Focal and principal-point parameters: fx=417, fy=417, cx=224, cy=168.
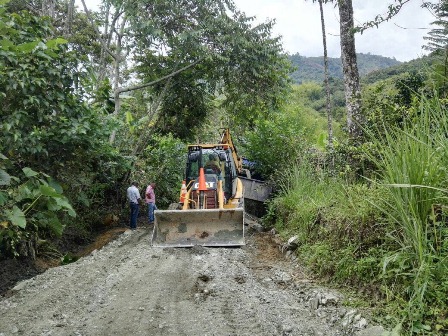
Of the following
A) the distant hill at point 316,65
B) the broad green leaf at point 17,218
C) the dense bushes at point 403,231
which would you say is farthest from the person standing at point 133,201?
the distant hill at point 316,65

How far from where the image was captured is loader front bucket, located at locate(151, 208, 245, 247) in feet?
28.0

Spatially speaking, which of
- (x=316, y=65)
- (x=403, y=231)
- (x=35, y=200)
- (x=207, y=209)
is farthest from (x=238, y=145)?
(x=316, y=65)

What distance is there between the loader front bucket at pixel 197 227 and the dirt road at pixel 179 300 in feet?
2.31

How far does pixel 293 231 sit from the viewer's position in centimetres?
837

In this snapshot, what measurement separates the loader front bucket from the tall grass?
15.4 ft

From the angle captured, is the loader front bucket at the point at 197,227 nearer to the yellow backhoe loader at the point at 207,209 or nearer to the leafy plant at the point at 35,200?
the yellow backhoe loader at the point at 207,209

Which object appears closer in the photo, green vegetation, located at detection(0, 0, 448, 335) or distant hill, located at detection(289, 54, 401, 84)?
green vegetation, located at detection(0, 0, 448, 335)

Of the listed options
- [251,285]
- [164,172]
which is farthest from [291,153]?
[251,285]

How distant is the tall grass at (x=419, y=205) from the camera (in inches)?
142

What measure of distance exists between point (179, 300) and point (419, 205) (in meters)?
3.13

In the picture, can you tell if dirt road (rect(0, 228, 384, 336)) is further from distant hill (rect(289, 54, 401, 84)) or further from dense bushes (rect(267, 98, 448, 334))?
distant hill (rect(289, 54, 401, 84))

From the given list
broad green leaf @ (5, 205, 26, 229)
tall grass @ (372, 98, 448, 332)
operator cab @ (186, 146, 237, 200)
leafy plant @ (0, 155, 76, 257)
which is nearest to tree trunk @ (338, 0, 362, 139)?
operator cab @ (186, 146, 237, 200)

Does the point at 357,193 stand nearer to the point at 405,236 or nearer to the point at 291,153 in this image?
the point at 405,236

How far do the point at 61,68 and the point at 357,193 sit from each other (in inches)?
187
